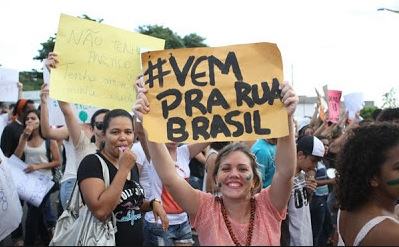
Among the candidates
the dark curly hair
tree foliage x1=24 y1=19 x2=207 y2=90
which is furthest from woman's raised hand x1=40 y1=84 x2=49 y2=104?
tree foliage x1=24 y1=19 x2=207 y2=90

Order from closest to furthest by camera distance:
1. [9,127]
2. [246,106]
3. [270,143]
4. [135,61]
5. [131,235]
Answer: [246,106], [131,235], [135,61], [270,143], [9,127]

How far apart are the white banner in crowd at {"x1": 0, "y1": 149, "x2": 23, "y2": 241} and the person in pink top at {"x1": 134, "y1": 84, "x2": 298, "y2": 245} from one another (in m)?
1.83

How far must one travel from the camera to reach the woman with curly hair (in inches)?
102

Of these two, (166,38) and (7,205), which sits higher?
(166,38)

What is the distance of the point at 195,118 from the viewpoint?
9.38ft

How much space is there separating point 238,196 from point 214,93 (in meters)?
0.60

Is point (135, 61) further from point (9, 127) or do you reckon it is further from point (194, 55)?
point (9, 127)

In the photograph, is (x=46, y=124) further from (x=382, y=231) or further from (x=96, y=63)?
(x=382, y=231)

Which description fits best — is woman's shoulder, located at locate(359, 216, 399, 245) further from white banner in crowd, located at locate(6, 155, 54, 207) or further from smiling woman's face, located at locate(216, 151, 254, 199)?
white banner in crowd, located at locate(6, 155, 54, 207)

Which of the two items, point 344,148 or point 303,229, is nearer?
point 344,148

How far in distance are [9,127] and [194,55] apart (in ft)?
15.6

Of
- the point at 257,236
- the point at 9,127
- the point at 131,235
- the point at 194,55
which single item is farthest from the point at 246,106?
the point at 9,127

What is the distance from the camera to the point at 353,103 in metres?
9.27

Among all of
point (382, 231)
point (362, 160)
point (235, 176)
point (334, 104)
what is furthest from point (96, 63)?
point (334, 104)
